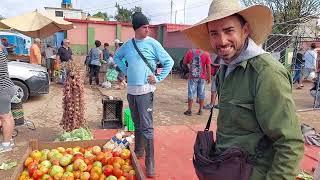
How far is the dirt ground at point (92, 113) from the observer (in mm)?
6826

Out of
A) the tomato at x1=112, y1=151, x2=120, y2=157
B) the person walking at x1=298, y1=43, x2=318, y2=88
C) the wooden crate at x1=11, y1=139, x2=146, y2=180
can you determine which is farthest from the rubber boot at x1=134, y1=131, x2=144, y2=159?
the person walking at x1=298, y1=43, x2=318, y2=88

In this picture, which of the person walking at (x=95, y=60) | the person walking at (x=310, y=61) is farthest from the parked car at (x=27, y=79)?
the person walking at (x=310, y=61)

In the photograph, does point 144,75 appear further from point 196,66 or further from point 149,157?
point 196,66

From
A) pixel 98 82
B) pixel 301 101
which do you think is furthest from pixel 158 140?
pixel 98 82

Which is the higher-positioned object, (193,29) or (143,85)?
(193,29)

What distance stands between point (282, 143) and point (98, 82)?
13134mm

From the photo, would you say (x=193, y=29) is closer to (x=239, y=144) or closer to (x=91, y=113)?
(x=239, y=144)

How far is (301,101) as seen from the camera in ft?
39.0

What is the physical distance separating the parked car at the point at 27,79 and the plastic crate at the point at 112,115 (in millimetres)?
3559

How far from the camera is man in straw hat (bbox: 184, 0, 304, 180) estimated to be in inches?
66.2

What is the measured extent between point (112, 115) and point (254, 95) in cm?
579

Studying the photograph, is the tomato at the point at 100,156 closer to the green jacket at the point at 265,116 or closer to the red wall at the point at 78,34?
the green jacket at the point at 265,116

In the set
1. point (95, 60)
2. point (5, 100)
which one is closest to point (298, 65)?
point (95, 60)

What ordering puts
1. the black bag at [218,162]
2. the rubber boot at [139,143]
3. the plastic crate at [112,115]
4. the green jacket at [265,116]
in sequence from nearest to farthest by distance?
the green jacket at [265,116], the black bag at [218,162], the rubber boot at [139,143], the plastic crate at [112,115]
